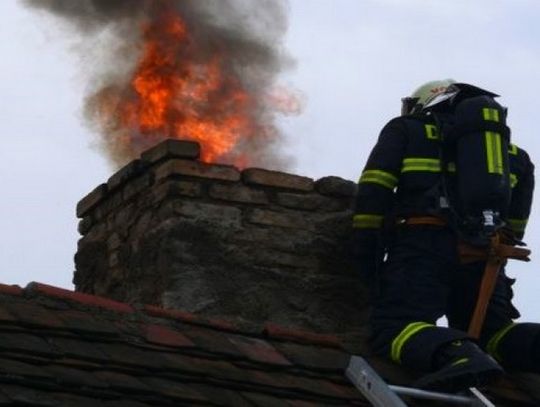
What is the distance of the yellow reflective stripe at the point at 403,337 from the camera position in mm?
6559

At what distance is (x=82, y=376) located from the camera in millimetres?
5324

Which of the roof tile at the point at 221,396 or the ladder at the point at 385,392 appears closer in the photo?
the roof tile at the point at 221,396

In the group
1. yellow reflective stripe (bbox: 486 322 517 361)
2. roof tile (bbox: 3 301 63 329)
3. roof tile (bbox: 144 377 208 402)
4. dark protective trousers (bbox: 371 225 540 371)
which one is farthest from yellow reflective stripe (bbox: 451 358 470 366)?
roof tile (bbox: 3 301 63 329)

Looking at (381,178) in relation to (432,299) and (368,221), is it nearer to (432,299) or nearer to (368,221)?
(368,221)

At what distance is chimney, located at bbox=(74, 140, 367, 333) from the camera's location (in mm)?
7090

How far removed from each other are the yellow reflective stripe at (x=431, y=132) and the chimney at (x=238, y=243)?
50cm

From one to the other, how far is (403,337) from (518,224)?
1339mm

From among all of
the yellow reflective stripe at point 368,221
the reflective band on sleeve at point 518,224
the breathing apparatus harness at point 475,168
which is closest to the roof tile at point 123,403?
the yellow reflective stripe at point 368,221

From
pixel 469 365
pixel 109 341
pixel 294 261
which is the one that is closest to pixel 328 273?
pixel 294 261

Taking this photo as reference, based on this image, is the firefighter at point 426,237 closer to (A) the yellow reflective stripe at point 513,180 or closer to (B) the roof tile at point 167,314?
(A) the yellow reflective stripe at point 513,180

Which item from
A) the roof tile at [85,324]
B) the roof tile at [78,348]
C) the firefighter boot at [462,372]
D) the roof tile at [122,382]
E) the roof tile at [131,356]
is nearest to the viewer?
the roof tile at [122,382]

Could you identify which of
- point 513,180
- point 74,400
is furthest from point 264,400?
point 513,180

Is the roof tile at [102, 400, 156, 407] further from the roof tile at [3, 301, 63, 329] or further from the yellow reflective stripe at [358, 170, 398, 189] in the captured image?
the yellow reflective stripe at [358, 170, 398, 189]

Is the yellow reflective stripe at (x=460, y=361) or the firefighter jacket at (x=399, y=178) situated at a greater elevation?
the firefighter jacket at (x=399, y=178)
